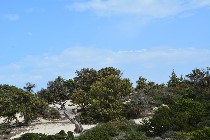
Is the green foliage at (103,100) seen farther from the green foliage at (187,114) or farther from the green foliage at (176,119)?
the green foliage at (176,119)

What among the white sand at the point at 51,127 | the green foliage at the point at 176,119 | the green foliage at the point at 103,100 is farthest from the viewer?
the green foliage at the point at 103,100

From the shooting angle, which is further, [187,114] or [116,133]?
[187,114]

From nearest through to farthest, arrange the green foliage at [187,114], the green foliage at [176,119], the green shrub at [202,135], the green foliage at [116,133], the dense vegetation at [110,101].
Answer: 1. the green shrub at [202,135]
2. the green foliage at [116,133]
3. the green foliage at [176,119]
4. the green foliage at [187,114]
5. the dense vegetation at [110,101]

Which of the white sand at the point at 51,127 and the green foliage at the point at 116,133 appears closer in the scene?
the green foliage at the point at 116,133

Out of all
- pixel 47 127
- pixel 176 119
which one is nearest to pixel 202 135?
pixel 176 119

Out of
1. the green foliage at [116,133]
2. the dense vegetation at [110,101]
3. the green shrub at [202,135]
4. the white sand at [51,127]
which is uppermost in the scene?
the dense vegetation at [110,101]

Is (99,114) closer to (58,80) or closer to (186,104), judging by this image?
(58,80)

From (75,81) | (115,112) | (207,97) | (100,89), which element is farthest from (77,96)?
(207,97)

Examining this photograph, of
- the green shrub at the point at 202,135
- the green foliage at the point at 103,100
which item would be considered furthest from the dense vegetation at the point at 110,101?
the green shrub at the point at 202,135

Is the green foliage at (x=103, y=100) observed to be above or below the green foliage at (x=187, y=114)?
above

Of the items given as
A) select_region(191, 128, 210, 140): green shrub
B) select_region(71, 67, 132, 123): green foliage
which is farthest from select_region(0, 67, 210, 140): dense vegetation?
select_region(191, 128, 210, 140): green shrub

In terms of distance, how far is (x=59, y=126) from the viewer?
98.9ft

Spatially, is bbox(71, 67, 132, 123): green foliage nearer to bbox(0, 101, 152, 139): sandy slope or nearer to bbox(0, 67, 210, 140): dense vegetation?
bbox(0, 67, 210, 140): dense vegetation

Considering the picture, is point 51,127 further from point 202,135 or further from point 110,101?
point 202,135
